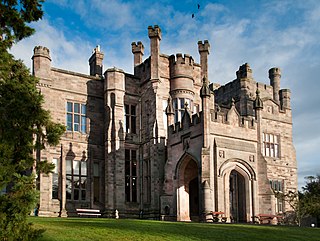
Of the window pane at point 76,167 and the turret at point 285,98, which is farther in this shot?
the turret at point 285,98

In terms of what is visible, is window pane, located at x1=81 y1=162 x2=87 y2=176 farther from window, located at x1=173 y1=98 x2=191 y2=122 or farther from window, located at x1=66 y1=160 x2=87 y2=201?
window, located at x1=173 y1=98 x2=191 y2=122

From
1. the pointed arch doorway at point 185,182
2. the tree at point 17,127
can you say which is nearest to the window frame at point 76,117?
the pointed arch doorway at point 185,182

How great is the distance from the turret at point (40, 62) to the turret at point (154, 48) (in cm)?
664

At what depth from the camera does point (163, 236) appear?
15953mm

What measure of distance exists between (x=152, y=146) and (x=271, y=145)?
1041 centimetres

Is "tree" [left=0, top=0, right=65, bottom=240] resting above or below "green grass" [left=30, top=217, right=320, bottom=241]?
above

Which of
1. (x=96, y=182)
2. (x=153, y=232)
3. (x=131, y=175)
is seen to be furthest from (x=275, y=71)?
(x=153, y=232)

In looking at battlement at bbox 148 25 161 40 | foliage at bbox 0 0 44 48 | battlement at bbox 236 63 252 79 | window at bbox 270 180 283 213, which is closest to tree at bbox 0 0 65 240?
foliage at bbox 0 0 44 48

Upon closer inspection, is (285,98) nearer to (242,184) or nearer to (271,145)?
(271,145)

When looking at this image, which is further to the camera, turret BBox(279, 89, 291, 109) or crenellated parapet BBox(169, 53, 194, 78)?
turret BBox(279, 89, 291, 109)

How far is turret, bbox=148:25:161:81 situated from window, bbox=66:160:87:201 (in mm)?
7186

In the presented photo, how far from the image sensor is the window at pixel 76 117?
30250mm

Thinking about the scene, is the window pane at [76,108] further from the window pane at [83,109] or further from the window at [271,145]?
the window at [271,145]

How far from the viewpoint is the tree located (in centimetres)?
1031
